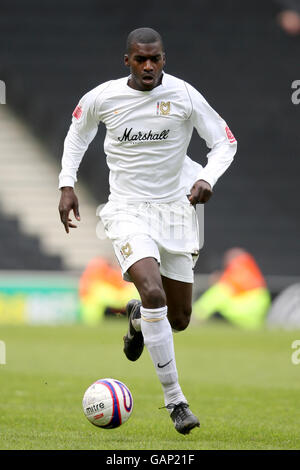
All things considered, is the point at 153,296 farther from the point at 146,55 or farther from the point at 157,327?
the point at 146,55

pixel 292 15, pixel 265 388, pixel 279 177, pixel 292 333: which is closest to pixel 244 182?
pixel 279 177

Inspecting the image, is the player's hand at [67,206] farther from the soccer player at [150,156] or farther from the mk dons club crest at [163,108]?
the mk dons club crest at [163,108]

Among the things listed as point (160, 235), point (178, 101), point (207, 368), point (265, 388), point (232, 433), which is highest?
point (178, 101)

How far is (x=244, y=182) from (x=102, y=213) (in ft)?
47.5

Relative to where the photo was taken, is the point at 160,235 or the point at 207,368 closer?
the point at 160,235

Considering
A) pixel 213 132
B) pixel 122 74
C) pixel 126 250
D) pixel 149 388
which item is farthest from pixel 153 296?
pixel 122 74

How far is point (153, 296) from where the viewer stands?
564cm

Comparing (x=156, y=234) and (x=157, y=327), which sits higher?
(x=156, y=234)

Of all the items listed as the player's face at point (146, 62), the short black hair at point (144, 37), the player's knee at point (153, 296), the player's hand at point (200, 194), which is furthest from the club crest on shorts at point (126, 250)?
the short black hair at point (144, 37)

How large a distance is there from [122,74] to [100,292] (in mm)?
6304

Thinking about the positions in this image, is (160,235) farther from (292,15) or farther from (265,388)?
(292,15)

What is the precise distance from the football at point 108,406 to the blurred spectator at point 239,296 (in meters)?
10.5

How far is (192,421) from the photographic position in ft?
17.9

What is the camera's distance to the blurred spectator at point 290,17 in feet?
66.6
